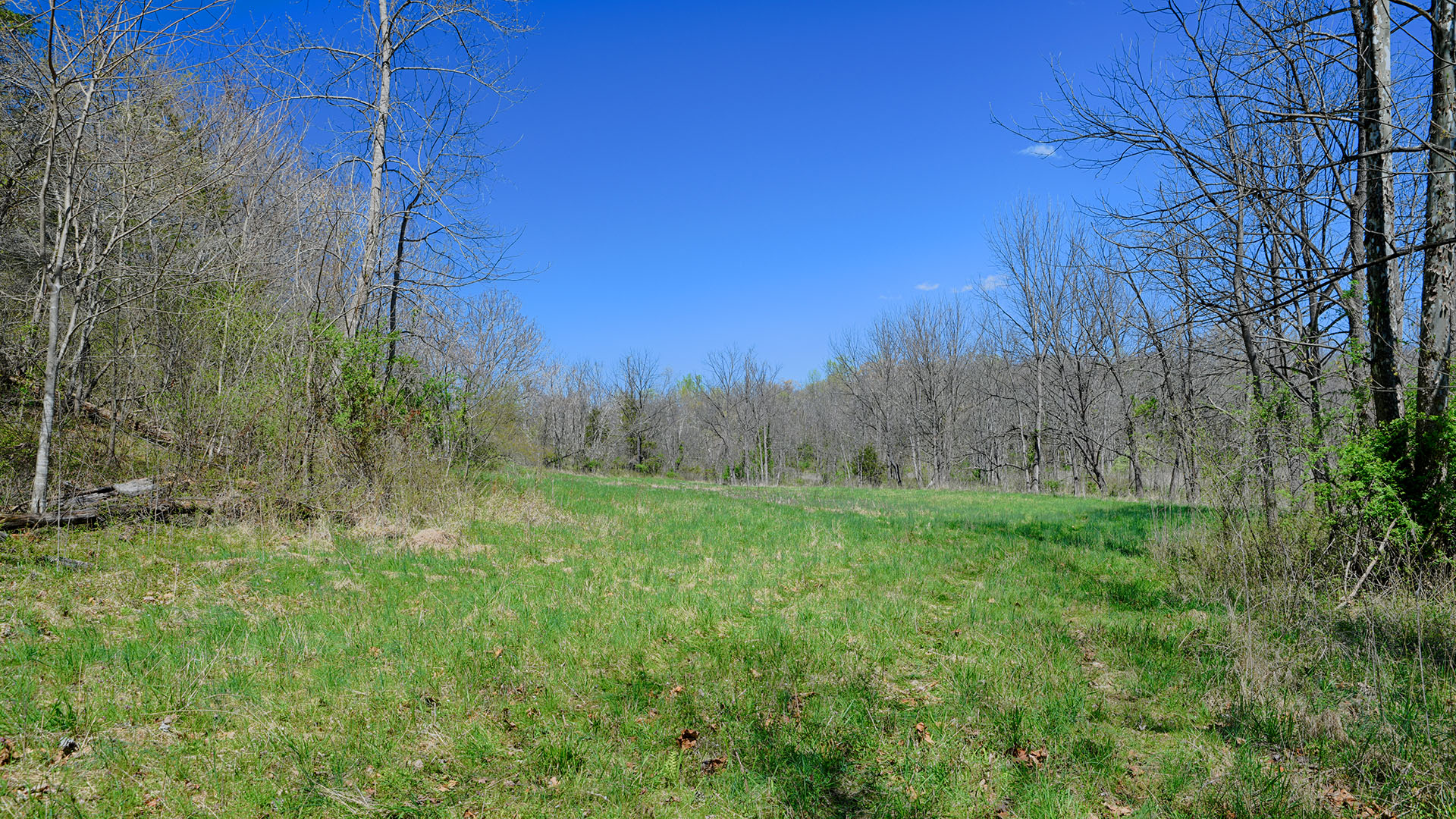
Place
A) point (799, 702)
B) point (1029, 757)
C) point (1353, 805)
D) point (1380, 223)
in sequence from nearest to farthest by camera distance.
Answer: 1. point (1353, 805)
2. point (1029, 757)
3. point (799, 702)
4. point (1380, 223)

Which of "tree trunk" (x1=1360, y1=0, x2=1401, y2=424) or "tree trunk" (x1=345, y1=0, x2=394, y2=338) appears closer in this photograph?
"tree trunk" (x1=1360, y1=0, x2=1401, y2=424)

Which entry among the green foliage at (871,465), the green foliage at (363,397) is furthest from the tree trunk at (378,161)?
the green foliage at (871,465)

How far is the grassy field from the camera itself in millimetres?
3080

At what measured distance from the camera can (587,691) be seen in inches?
163

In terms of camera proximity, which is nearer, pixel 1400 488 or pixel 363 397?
pixel 1400 488

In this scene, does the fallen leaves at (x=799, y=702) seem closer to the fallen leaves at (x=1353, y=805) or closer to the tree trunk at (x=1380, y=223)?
the fallen leaves at (x=1353, y=805)

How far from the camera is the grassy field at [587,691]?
121 inches

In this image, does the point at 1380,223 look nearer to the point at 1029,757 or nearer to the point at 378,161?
the point at 1029,757

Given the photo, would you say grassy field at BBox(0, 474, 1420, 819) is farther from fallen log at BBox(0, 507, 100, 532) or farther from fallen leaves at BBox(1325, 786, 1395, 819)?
fallen log at BBox(0, 507, 100, 532)

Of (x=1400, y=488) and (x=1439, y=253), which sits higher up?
(x=1439, y=253)

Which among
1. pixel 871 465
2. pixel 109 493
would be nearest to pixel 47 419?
pixel 109 493

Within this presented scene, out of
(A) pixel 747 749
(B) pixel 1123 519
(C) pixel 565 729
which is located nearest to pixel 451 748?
(C) pixel 565 729

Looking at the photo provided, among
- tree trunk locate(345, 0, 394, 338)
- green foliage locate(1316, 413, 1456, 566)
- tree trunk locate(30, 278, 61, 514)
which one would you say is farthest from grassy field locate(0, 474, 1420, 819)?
tree trunk locate(345, 0, 394, 338)

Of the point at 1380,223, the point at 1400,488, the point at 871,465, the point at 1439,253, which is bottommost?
the point at 871,465
